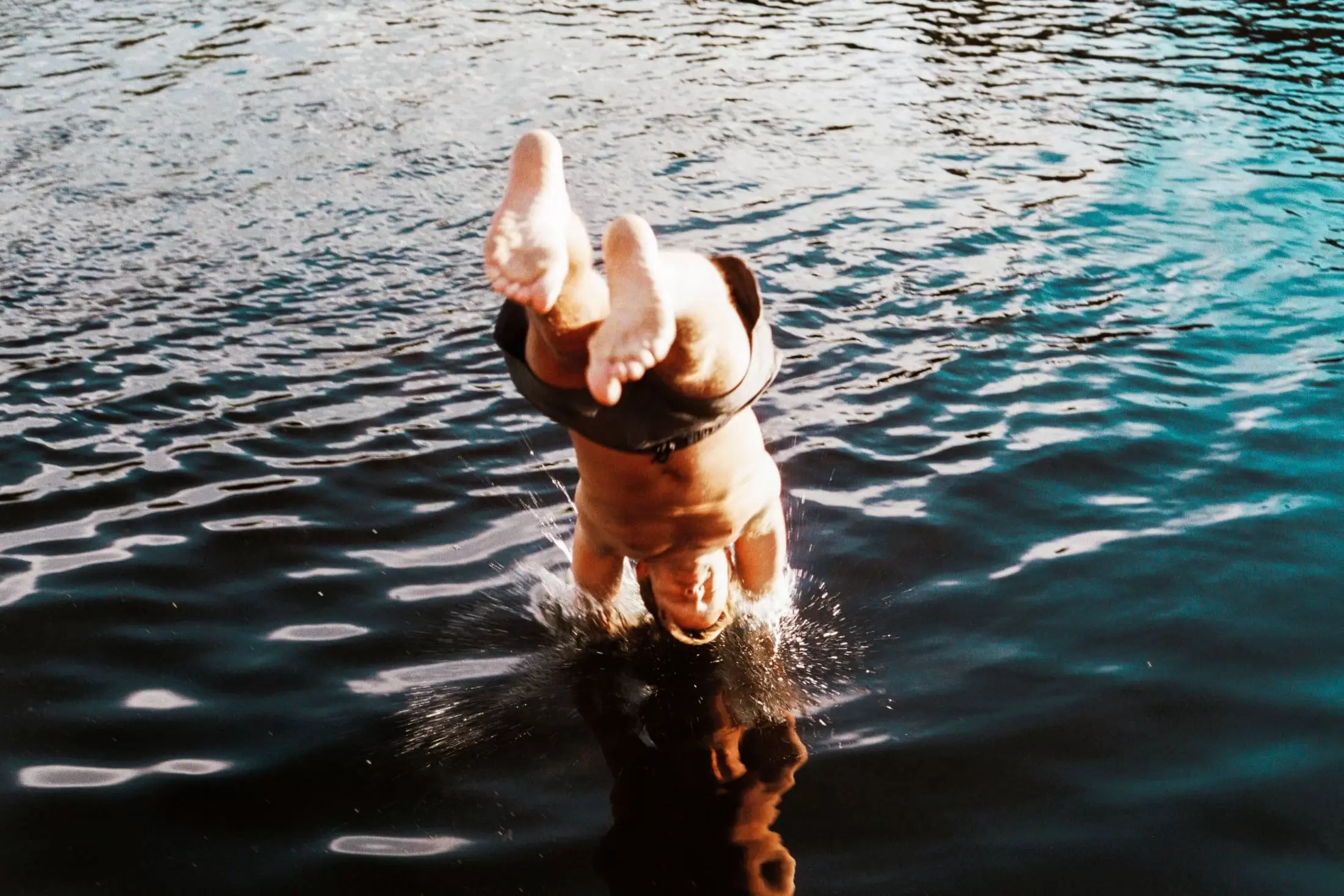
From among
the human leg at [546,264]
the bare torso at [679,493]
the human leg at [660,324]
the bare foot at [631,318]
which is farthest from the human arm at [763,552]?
the bare foot at [631,318]

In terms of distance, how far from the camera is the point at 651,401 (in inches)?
146

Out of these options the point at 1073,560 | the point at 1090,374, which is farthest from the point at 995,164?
the point at 1073,560

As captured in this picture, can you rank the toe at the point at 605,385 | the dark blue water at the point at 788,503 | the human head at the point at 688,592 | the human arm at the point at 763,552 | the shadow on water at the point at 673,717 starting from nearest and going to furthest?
1. the toe at the point at 605,385
2. the shadow on water at the point at 673,717
3. the dark blue water at the point at 788,503
4. the human head at the point at 688,592
5. the human arm at the point at 763,552

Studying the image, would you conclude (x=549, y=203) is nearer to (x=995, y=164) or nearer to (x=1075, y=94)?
(x=995, y=164)

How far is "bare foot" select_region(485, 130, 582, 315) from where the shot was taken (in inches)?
126

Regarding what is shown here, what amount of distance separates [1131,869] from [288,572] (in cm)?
386

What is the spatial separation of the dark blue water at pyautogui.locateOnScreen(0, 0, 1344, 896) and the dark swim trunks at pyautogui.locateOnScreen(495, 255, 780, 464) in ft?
4.47

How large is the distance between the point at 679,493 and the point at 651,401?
52 centimetres

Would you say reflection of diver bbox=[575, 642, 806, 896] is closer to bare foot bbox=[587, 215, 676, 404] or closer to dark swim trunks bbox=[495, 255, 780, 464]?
dark swim trunks bbox=[495, 255, 780, 464]

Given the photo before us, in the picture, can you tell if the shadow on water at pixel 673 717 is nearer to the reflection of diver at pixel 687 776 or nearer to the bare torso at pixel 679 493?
the reflection of diver at pixel 687 776

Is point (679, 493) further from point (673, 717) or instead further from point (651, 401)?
point (673, 717)

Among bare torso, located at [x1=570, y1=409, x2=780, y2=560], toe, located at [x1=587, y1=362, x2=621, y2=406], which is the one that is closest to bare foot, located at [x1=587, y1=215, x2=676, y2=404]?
toe, located at [x1=587, y1=362, x2=621, y2=406]

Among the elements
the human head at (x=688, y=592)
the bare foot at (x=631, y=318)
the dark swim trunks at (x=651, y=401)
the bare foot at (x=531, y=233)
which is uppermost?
the bare foot at (x=531, y=233)

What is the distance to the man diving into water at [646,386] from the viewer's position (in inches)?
127
